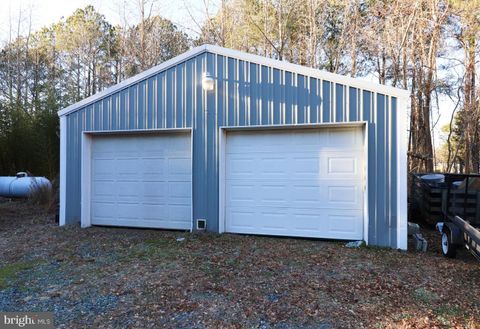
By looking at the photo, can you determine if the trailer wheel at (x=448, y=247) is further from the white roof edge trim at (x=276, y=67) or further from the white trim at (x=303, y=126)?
the white roof edge trim at (x=276, y=67)

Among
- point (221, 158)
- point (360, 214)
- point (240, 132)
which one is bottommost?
point (360, 214)

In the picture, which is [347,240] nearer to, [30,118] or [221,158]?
[221,158]

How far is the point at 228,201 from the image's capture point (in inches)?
250

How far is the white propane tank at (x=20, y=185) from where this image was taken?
1116 centimetres

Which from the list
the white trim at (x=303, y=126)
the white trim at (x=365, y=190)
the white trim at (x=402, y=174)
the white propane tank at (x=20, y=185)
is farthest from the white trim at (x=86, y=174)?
the white propane tank at (x=20, y=185)

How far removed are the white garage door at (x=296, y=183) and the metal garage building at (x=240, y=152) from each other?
2 centimetres

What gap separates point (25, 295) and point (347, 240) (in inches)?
182

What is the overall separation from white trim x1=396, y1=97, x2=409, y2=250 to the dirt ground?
0.31 meters

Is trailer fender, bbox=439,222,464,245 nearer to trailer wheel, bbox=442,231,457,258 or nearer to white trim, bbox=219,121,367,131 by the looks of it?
trailer wheel, bbox=442,231,457,258

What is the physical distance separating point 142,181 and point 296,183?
A: 10.2 ft

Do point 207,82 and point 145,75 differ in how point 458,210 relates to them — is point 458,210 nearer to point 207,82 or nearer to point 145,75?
point 207,82

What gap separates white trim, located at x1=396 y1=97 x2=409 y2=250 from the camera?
5.29 metres

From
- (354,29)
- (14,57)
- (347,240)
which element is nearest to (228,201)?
(347,240)

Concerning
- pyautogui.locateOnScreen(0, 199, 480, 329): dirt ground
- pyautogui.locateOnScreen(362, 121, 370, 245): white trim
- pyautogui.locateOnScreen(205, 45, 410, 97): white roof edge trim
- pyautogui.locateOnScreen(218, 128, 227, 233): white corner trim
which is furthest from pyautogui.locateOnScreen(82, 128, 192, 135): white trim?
pyautogui.locateOnScreen(362, 121, 370, 245): white trim
